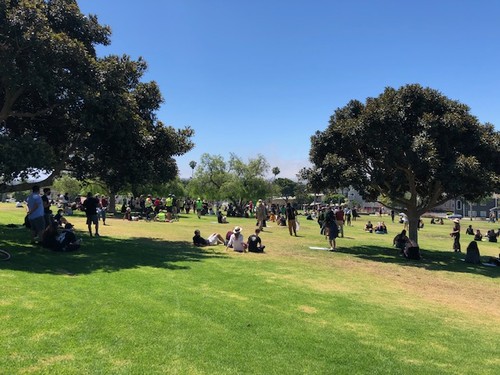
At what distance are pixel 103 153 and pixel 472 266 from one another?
14.6m

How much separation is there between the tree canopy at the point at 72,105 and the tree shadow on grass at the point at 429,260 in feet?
29.3

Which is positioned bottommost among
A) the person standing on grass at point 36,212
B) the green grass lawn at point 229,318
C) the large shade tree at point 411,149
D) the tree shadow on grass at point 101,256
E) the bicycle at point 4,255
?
the green grass lawn at point 229,318

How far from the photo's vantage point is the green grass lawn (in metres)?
4.79

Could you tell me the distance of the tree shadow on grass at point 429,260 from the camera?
14.8m

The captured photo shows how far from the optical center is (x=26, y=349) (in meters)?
4.61

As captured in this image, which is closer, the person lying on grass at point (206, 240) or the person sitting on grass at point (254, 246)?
the person sitting on grass at point (254, 246)

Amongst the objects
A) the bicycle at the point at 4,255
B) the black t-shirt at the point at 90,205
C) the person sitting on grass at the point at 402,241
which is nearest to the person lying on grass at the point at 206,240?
the black t-shirt at the point at 90,205

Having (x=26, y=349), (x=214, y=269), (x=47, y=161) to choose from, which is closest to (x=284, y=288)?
(x=214, y=269)

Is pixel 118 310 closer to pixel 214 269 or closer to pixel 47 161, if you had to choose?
pixel 214 269

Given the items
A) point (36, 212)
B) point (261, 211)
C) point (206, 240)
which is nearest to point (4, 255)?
point (36, 212)

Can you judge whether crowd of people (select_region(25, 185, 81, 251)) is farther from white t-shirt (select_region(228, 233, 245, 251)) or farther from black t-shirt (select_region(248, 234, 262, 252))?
black t-shirt (select_region(248, 234, 262, 252))

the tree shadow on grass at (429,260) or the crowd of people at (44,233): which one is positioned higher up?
the crowd of people at (44,233)

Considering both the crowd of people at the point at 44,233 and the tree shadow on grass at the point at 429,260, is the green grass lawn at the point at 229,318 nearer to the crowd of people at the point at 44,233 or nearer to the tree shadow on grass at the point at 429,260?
the crowd of people at the point at 44,233

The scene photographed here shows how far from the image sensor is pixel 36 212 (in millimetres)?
12312
